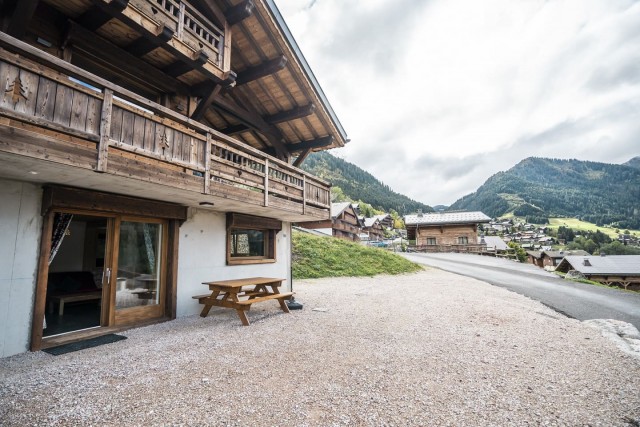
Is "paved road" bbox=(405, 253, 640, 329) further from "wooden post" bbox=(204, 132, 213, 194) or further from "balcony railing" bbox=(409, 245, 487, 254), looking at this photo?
"balcony railing" bbox=(409, 245, 487, 254)

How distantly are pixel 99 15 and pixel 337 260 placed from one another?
16.2 m

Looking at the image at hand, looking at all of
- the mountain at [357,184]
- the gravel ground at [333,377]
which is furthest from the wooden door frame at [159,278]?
the mountain at [357,184]

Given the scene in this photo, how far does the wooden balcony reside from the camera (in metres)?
3.88

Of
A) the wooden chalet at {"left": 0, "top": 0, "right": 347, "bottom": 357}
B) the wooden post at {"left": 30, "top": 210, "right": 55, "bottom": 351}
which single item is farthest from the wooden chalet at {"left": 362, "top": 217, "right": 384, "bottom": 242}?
the wooden post at {"left": 30, "top": 210, "right": 55, "bottom": 351}

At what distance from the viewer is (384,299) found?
10695mm

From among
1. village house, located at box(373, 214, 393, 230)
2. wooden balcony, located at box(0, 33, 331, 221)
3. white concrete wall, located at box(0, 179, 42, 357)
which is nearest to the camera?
wooden balcony, located at box(0, 33, 331, 221)

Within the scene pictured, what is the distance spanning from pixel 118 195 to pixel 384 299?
27.7 feet

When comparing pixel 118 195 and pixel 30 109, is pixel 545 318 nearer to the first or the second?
pixel 118 195

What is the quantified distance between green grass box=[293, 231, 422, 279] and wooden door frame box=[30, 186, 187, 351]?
968 cm

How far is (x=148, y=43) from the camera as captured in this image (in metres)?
6.43

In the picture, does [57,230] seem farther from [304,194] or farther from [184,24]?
[304,194]

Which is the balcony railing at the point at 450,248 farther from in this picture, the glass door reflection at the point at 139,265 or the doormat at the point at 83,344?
the doormat at the point at 83,344

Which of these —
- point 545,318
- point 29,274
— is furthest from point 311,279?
point 29,274

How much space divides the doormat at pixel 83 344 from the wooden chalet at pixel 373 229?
197 ft
